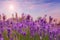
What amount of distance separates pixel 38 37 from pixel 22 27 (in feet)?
0.55

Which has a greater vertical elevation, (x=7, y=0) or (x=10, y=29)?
(x=7, y=0)

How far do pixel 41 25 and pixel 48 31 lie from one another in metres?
0.09

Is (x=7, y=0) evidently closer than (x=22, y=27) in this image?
No

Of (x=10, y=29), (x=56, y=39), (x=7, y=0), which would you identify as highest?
(x=7, y=0)

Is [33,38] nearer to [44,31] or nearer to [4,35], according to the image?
[44,31]

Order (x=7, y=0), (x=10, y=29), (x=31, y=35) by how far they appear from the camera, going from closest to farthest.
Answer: (x=10, y=29), (x=31, y=35), (x=7, y=0)

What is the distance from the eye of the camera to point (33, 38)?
4.18ft

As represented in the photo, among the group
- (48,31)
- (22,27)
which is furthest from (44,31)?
(22,27)

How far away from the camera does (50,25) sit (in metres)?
1.31

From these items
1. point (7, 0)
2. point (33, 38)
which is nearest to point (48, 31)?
point (33, 38)

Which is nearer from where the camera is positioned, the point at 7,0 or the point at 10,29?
the point at 10,29

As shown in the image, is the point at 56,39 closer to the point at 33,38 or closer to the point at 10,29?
the point at 33,38

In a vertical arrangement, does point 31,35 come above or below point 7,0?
below

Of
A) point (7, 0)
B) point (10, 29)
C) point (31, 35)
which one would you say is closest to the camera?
point (10, 29)
